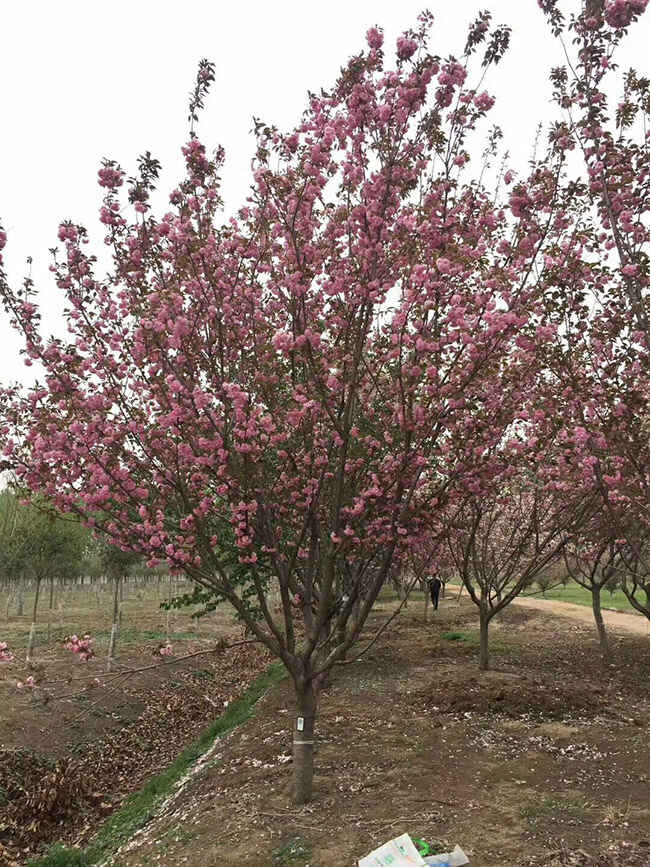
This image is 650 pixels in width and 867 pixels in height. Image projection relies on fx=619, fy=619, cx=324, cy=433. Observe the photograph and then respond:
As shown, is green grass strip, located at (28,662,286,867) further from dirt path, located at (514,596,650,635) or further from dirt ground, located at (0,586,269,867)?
dirt path, located at (514,596,650,635)

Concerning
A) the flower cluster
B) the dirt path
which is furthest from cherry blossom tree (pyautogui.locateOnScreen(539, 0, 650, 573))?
the dirt path

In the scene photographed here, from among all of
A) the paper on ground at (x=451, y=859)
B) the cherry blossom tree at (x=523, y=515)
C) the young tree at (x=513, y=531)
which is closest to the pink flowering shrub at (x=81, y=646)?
the paper on ground at (x=451, y=859)

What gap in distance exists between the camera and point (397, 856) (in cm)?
499

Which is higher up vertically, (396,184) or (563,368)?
(396,184)

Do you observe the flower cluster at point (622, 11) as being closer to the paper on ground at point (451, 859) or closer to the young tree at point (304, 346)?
the young tree at point (304, 346)

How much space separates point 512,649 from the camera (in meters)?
17.1

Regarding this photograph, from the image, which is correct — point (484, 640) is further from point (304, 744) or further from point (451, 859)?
point (451, 859)

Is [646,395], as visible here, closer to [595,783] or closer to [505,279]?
[505,279]

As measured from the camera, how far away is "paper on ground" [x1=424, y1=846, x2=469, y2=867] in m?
5.15

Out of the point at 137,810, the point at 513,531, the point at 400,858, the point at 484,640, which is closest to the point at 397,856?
the point at 400,858

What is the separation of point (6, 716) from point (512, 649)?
40.9 ft

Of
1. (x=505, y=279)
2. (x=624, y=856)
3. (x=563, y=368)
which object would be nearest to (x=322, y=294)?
(x=505, y=279)

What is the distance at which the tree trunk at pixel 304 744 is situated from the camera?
23.4 ft

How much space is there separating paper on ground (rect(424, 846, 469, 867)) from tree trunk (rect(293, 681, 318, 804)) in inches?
83.7
